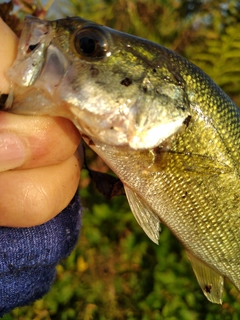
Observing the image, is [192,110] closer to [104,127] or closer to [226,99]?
[226,99]

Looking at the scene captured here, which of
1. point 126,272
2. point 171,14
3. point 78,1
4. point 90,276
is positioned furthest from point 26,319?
point 171,14

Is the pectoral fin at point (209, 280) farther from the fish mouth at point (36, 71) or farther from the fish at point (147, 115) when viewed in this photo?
the fish mouth at point (36, 71)

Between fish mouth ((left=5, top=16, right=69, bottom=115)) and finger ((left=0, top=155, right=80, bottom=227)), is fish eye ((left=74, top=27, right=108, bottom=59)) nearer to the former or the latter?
fish mouth ((left=5, top=16, right=69, bottom=115))

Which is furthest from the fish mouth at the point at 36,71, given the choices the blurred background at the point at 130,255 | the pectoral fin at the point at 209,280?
the blurred background at the point at 130,255

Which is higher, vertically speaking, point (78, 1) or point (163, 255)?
point (78, 1)

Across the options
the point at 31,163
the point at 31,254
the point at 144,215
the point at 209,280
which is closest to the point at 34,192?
the point at 31,163

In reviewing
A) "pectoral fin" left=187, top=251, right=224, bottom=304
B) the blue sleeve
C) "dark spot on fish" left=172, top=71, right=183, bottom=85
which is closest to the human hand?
the blue sleeve
